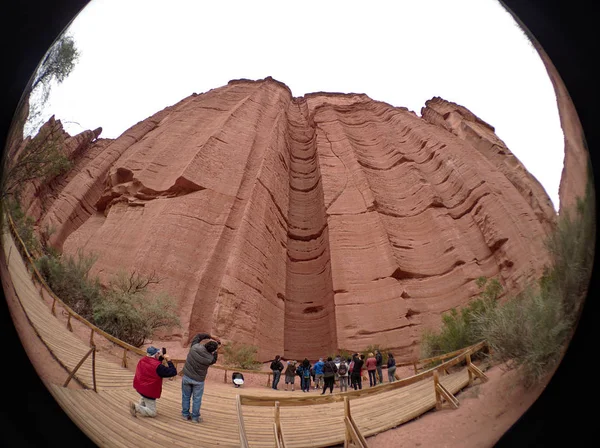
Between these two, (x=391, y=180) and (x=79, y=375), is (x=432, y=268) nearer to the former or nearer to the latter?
(x=79, y=375)

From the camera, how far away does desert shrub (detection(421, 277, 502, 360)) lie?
375 cm

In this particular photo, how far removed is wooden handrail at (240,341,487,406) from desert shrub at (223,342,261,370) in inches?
86.5

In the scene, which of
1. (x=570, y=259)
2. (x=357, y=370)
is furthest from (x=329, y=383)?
(x=570, y=259)

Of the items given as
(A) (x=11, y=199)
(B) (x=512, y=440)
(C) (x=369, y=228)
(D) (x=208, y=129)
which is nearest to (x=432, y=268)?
(B) (x=512, y=440)

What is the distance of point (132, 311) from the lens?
5.34 meters

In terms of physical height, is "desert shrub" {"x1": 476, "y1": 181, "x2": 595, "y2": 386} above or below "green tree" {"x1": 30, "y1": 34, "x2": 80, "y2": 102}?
below

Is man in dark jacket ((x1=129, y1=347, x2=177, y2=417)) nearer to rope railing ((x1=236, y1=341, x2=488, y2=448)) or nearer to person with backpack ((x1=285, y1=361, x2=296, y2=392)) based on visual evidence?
rope railing ((x1=236, y1=341, x2=488, y2=448))

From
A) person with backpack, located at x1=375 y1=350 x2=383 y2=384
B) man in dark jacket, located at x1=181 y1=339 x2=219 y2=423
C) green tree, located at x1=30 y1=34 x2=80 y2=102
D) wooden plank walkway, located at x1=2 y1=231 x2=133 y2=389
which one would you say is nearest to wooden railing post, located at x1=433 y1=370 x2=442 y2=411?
person with backpack, located at x1=375 y1=350 x2=383 y2=384

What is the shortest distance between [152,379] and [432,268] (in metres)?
5.93

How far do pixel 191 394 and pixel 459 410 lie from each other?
2340 mm

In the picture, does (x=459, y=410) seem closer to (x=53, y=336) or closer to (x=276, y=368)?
(x=276, y=368)

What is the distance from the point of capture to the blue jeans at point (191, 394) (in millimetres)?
3301

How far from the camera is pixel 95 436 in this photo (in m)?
3.00

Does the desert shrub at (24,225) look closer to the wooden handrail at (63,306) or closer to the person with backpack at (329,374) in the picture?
the wooden handrail at (63,306)
